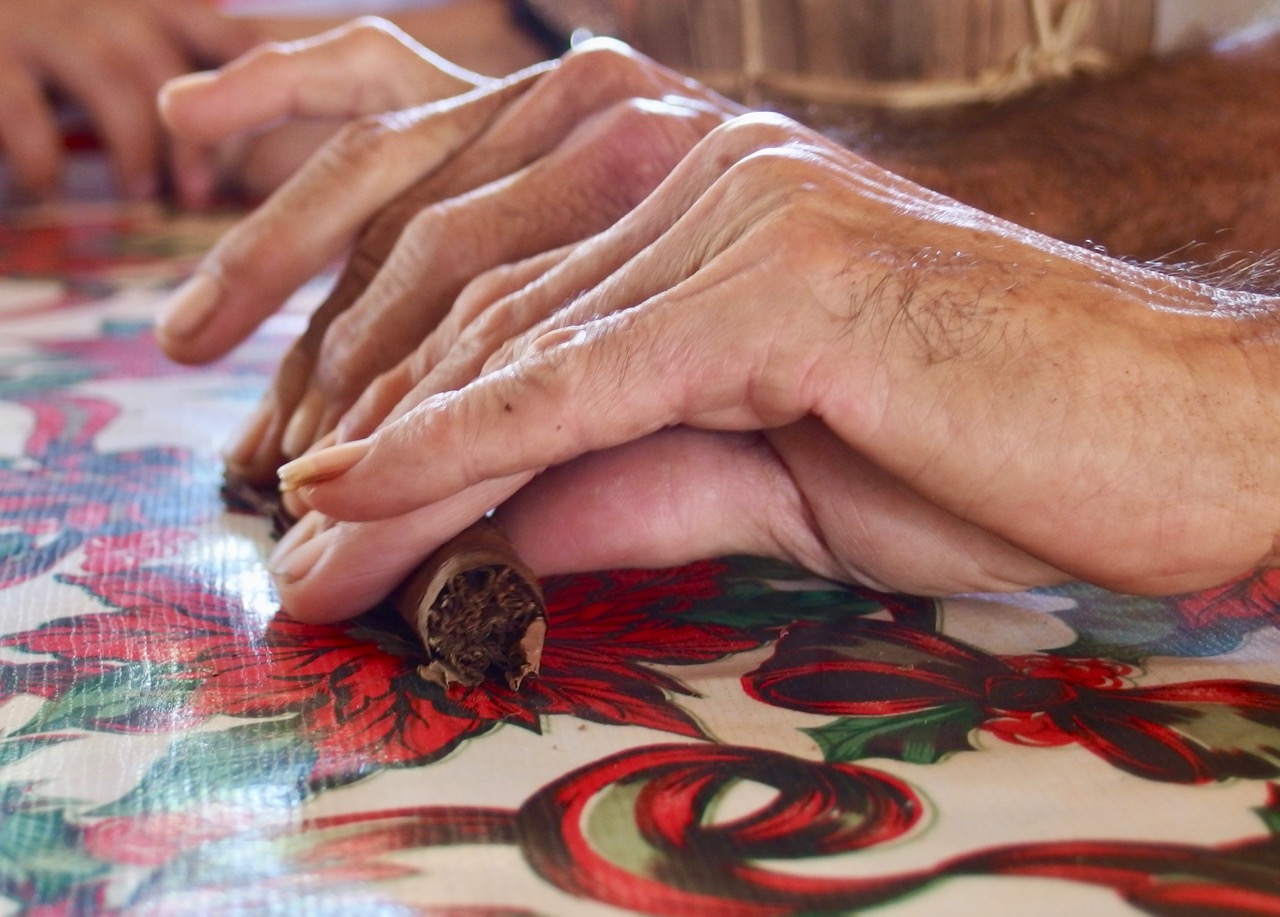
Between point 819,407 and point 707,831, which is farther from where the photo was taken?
point 819,407

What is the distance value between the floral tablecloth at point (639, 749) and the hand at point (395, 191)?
0.48 ft

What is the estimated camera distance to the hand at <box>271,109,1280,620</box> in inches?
19.3

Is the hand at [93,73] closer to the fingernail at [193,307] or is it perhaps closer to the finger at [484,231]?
the fingernail at [193,307]

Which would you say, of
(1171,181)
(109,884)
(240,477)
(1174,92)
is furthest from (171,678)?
(1174,92)

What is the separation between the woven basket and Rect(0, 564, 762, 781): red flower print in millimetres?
929

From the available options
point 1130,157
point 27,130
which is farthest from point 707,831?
point 27,130

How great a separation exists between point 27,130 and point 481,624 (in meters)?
1.50

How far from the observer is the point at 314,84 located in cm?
93

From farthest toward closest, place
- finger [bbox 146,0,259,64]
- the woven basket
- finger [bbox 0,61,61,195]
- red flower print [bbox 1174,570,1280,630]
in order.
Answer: finger [bbox 146,0,259,64] → finger [bbox 0,61,61,195] → the woven basket → red flower print [bbox 1174,570,1280,630]

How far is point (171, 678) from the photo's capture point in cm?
50

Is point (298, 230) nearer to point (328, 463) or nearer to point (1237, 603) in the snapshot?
point (328, 463)

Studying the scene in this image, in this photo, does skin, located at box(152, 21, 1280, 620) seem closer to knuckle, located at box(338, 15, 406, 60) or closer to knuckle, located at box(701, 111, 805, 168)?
knuckle, located at box(701, 111, 805, 168)

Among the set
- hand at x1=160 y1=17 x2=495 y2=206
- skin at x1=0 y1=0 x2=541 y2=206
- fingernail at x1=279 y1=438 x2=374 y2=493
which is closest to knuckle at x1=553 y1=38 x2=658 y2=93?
hand at x1=160 y1=17 x2=495 y2=206

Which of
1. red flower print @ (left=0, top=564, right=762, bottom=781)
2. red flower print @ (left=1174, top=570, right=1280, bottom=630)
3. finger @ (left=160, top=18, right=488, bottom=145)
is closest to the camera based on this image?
red flower print @ (left=0, top=564, right=762, bottom=781)
